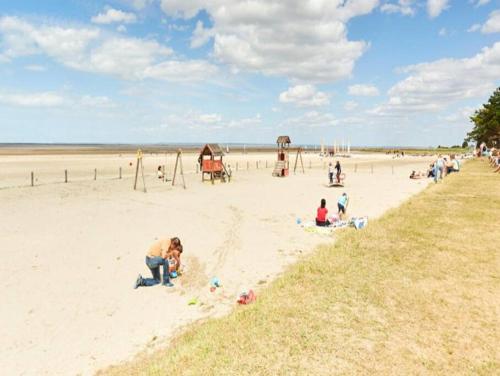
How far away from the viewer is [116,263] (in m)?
10.3

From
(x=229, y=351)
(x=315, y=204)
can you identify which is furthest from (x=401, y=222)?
(x=229, y=351)

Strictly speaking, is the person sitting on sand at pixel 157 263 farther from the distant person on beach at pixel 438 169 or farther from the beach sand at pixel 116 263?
the distant person on beach at pixel 438 169

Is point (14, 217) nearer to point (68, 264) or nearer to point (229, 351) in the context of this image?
point (68, 264)

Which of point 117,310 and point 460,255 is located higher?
point 460,255

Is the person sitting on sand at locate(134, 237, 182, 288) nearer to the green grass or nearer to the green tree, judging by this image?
the green grass

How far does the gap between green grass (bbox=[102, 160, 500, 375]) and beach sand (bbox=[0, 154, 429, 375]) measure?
3.51 feet

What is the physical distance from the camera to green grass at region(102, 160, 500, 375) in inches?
199

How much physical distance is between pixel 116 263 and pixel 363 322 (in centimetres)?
726

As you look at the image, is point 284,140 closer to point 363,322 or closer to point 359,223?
point 359,223

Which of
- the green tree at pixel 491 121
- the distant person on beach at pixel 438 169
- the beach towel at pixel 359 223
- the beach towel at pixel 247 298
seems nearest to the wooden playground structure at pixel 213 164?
the distant person on beach at pixel 438 169

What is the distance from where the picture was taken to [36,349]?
6.20 m

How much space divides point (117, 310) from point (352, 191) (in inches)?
797

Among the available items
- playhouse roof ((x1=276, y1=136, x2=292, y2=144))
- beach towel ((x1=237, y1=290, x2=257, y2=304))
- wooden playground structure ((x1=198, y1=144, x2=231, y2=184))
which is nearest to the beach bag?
beach towel ((x1=237, y1=290, x2=257, y2=304))

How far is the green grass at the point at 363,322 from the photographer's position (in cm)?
505
